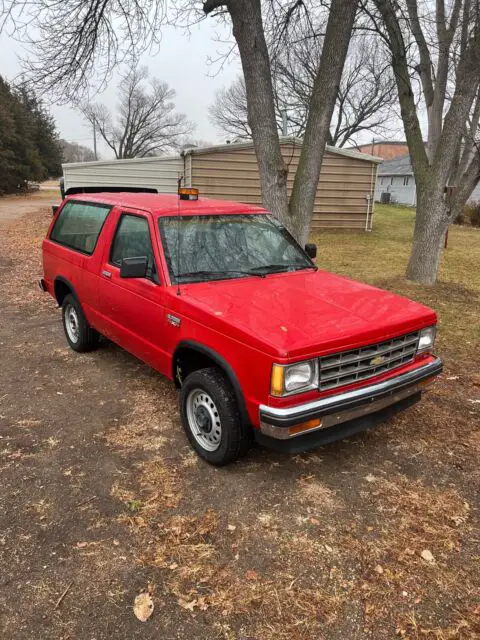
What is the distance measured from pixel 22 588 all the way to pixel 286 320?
6.65 feet

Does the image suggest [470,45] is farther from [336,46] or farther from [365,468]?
[365,468]

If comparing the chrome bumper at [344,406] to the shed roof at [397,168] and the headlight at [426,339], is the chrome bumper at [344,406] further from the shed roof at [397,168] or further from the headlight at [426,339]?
the shed roof at [397,168]

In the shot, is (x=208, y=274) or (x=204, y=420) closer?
(x=204, y=420)

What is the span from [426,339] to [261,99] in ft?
13.8

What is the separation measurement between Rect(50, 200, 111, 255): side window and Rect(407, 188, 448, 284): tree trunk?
18.2 ft

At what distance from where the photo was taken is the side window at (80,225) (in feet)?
15.7

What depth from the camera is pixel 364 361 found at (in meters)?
3.08

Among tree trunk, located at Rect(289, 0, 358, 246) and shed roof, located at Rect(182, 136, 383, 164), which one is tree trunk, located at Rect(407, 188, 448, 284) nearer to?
tree trunk, located at Rect(289, 0, 358, 246)

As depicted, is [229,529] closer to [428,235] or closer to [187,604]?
[187,604]

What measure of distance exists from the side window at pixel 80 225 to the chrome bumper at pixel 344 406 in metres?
2.88

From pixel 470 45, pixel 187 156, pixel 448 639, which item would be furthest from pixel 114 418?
pixel 187 156

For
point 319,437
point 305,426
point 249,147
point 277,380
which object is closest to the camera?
point 277,380

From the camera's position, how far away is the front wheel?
3.10 m

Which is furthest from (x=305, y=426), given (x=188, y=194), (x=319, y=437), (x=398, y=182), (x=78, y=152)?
(x=78, y=152)
